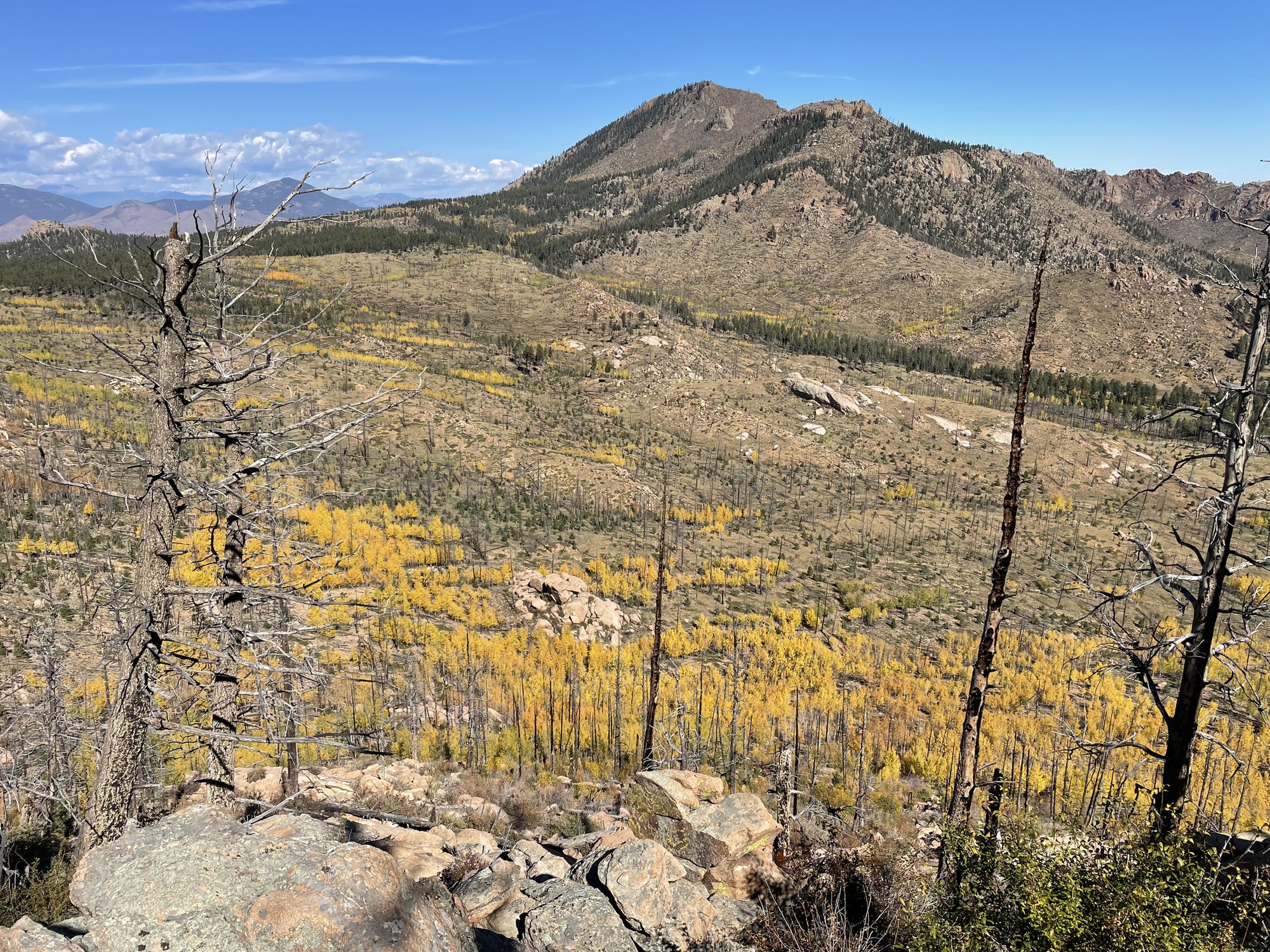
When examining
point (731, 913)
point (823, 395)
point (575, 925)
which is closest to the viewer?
point (575, 925)

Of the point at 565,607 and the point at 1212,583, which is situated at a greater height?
the point at 1212,583

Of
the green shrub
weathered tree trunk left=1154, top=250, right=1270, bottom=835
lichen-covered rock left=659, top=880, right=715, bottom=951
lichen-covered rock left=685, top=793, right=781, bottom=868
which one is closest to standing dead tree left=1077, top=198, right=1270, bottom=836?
Answer: weathered tree trunk left=1154, top=250, right=1270, bottom=835

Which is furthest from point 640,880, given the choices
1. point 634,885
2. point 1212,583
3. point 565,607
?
point 565,607

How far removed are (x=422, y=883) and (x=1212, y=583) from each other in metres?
12.3

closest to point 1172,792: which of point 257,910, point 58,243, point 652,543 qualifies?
point 257,910

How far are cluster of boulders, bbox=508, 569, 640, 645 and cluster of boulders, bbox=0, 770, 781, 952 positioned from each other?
62.0 feet

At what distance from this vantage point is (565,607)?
36375 mm

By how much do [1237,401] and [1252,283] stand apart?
1.99 meters

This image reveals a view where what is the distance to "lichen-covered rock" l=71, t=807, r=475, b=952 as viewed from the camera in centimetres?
551

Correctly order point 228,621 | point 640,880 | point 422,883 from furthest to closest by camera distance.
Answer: point 640,880 → point 228,621 → point 422,883

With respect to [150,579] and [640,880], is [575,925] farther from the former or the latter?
[150,579]

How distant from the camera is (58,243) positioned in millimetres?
8688

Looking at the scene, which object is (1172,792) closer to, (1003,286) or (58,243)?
Answer: (58,243)

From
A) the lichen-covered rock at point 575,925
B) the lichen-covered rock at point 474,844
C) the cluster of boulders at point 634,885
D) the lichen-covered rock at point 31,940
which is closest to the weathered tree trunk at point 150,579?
the lichen-covered rock at point 31,940
